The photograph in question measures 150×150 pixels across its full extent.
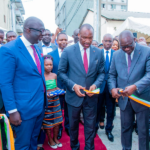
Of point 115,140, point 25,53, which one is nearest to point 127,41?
point 25,53

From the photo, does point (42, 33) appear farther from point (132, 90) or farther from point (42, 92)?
point (132, 90)

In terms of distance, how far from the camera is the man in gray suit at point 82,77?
2682mm

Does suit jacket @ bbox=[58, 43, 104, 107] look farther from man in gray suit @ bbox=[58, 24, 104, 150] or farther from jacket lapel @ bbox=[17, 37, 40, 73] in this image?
jacket lapel @ bbox=[17, 37, 40, 73]

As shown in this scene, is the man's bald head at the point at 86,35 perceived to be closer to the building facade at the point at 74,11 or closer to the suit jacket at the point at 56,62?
the suit jacket at the point at 56,62

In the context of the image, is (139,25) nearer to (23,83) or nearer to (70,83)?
(70,83)

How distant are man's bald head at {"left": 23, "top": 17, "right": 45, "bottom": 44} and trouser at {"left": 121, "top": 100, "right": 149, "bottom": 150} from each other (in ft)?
5.81

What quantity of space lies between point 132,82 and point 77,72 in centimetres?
91

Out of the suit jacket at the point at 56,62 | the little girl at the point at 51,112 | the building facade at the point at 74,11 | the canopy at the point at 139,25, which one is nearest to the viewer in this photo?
the little girl at the point at 51,112

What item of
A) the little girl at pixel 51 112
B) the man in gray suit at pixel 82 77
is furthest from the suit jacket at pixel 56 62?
the man in gray suit at pixel 82 77

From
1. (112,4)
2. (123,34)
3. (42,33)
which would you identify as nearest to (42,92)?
(42,33)

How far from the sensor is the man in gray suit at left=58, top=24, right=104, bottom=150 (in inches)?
106

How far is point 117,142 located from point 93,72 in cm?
181

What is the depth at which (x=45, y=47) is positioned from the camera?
4398mm

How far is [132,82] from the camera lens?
98.4 inches
